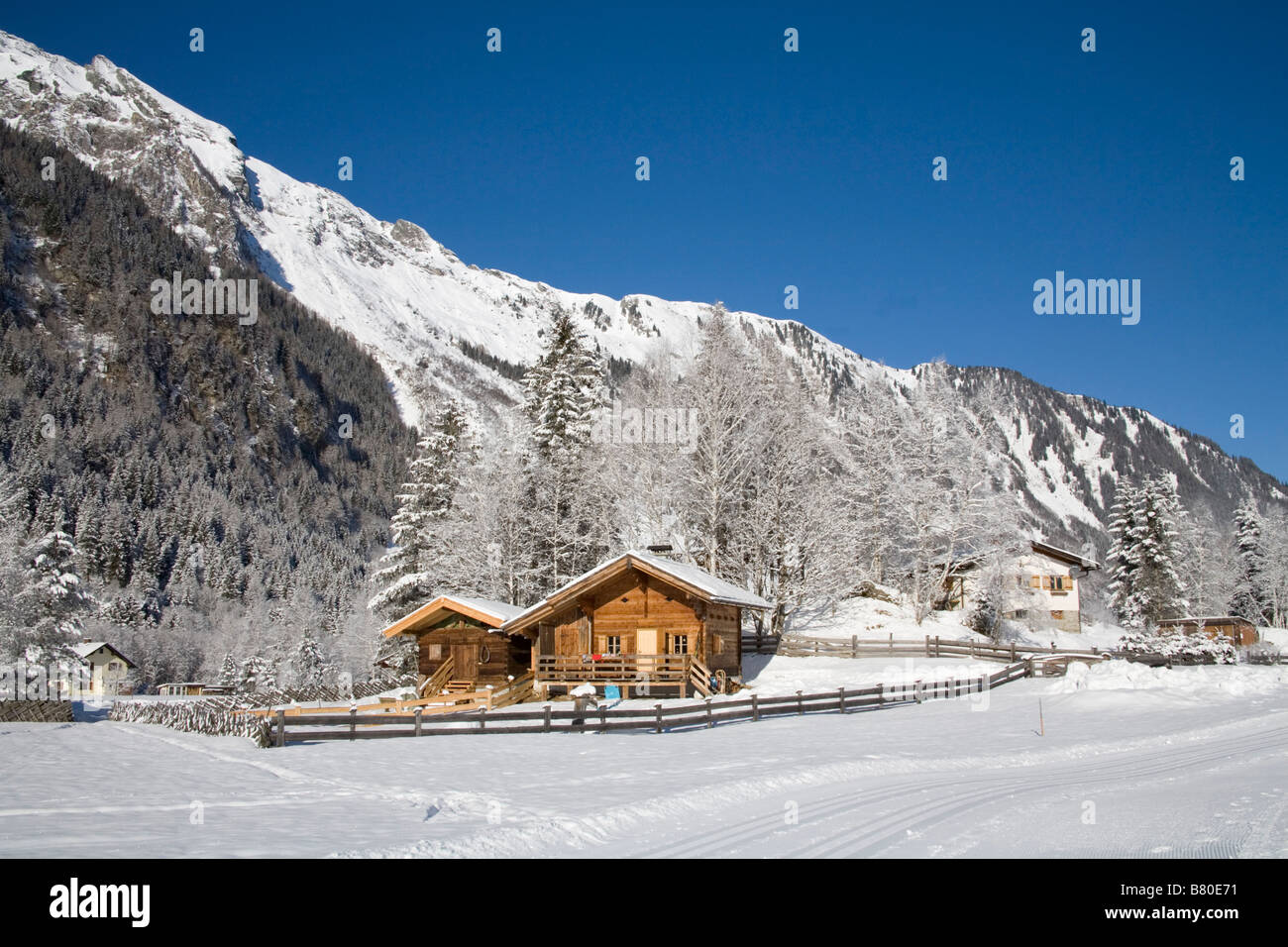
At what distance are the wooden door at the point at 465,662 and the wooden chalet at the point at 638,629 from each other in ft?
11.0

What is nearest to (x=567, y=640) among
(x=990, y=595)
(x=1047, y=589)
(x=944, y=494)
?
(x=944, y=494)

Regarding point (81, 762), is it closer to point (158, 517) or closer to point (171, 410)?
point (158, 517)

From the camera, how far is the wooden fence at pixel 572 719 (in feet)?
72.5

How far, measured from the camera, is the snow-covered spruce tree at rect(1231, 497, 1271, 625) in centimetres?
7188

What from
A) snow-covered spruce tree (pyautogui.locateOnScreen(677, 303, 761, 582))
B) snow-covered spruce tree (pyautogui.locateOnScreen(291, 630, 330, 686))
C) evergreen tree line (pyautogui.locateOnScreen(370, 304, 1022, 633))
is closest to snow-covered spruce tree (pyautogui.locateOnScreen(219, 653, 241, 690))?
snow-covered spruce tree (pyautogui.locateOnScreen(291, 630, 330, 686))

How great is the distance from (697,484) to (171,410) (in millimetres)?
146240

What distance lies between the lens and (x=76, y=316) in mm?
155375

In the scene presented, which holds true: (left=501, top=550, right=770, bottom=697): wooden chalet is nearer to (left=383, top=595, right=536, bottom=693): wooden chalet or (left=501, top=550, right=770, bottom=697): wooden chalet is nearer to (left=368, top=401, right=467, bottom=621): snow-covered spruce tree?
(left=383, top=595, right=536, bottom=693): wooden chalet

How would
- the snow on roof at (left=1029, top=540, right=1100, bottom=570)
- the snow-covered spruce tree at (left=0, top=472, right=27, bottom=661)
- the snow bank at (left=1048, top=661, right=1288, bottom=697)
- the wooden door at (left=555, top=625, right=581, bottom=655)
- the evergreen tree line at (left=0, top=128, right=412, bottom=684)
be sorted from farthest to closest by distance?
the evergreen tree line at (left=0, top=128, right=412, bottom=684) < the snow on roof at (left=1029, top=540, right=1100, bottom=570) < the snow-covered spruce tree at (left=0, top=472, right=27, bottom=661) < the wooden door at (left=555, top=625, right=581, bottom=655) < the snow bank at (left=1048, top=661, right=1288, bottom=697)

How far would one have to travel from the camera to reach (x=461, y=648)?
36.1 metres

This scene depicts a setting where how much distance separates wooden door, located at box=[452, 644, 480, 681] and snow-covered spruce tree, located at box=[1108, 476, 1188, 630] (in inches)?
1764
